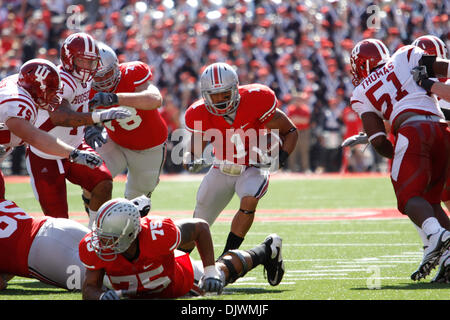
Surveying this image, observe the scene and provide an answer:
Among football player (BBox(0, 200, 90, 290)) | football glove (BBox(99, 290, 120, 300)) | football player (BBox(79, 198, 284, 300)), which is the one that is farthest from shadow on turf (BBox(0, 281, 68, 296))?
football glove (BBox(99, 290, 120, 300))

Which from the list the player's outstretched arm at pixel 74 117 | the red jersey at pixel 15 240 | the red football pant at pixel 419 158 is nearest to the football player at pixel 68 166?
the player's outstretched arm at pixel 74 117

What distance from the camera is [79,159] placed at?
5.29 meters

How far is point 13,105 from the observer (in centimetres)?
522

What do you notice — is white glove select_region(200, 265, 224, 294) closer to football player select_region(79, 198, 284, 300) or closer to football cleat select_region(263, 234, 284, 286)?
football player select_region(79, 198, 284, 300)

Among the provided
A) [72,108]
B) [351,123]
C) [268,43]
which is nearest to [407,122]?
[72,108]

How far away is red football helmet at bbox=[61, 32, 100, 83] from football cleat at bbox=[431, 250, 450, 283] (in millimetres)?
3083

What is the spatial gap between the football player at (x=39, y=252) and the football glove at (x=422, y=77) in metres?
2.55

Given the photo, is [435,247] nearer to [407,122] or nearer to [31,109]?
[407,122]

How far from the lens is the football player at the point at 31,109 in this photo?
522cm

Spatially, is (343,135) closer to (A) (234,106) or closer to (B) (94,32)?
(B) (94,32)

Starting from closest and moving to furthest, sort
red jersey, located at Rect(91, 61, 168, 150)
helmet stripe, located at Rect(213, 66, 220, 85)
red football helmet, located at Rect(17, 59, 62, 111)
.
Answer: red football helmet, located at Rect(17, 59, 62, 111) < helmet stripe, located at Rect(213, 66, 220, 85) < red jersey, located at Rect(91, 61, 168, 150)

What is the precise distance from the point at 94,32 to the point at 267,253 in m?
14.6

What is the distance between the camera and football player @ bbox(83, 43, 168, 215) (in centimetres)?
654
